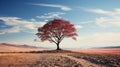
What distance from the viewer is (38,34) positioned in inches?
2968

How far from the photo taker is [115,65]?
116ft

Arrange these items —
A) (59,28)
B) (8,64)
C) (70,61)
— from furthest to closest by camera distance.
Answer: (59,28)
(70,61)
(8,64)

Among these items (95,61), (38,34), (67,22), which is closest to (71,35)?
(67,22)

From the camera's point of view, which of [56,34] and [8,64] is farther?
[56,34]

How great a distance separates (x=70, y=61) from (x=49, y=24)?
38.2m

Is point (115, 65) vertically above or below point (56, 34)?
below

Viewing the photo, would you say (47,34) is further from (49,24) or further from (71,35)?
(71,35)

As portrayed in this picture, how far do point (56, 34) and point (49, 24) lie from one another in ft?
13.9

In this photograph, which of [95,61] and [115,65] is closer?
[115,65]

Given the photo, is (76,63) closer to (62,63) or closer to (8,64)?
(62,63)

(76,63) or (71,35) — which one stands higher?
(71,35)

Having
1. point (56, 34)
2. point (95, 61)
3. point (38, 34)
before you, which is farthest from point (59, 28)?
point (95, 61)

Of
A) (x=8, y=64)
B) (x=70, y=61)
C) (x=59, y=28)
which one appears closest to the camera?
(x=8, y=64)

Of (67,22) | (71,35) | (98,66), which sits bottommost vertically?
(98,66)
